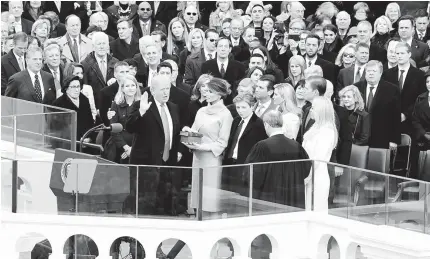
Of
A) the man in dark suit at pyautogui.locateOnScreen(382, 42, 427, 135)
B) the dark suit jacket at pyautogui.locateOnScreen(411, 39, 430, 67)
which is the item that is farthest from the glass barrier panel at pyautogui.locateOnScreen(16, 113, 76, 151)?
the dark suit jacket at pyautogui.locateOnScreen(411, 39, 430, 67)

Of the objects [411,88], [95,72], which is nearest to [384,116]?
[411,88]

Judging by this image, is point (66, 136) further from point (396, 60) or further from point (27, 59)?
point (396, 60)

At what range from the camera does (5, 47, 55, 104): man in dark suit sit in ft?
76.6

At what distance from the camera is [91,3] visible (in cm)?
2936

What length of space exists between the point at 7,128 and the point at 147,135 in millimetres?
2825

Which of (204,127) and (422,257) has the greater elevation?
(204,127)

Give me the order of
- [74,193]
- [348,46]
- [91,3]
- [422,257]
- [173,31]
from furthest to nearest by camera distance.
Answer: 1. [91,3]
2. [173,31]
3. [348,46]
4. [74,193]
5. [422,257]

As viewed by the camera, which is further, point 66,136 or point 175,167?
point 66,136

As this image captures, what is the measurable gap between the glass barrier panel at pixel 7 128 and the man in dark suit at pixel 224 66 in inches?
112

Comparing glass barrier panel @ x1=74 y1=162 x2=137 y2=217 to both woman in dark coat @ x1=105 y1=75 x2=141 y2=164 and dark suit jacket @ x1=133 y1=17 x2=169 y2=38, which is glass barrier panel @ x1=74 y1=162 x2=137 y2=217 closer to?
woman in dark coat @ x1=105 y1=75 x2=141 y2=164

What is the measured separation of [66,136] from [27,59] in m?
1.27

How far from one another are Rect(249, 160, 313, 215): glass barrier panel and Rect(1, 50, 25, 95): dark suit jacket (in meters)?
5.48

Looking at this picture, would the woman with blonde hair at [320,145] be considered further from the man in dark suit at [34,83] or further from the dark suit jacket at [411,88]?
the man in dark suit at [34,83]

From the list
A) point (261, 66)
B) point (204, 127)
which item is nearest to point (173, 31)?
point (261, 66)
